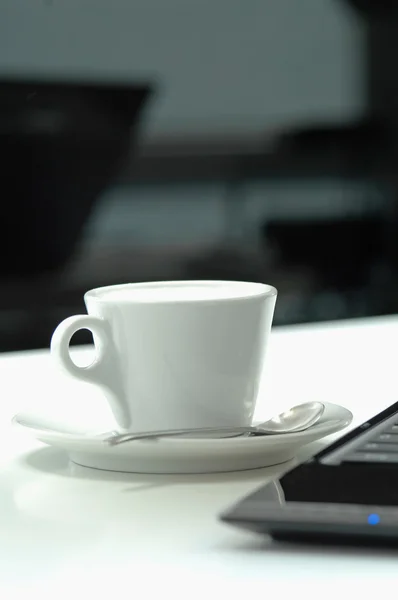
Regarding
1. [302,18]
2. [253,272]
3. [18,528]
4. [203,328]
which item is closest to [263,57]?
[302,18]

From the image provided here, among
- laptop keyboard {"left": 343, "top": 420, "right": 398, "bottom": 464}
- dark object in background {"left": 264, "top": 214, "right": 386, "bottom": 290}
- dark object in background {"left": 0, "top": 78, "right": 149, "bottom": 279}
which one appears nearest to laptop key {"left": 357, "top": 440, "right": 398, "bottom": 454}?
laptop keyboard {"left": 343, "top": 420, "right": 398, "bottom": 464}

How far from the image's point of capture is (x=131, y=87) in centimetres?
158

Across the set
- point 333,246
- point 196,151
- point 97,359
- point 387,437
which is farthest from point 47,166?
point 387,437

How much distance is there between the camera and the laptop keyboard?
39cm

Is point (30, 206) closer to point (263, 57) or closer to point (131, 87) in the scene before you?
point (131, 87)

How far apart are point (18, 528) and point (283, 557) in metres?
0.11

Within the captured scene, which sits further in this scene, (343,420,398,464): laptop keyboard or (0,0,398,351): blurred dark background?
(0,0,398,351): blurred dark background

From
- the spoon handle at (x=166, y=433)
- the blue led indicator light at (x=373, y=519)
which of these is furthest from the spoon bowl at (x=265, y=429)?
the blue led indicator light at (x=373, y=519)

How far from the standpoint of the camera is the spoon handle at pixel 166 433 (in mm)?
454

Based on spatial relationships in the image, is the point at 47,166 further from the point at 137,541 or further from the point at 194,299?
the point at 137,541

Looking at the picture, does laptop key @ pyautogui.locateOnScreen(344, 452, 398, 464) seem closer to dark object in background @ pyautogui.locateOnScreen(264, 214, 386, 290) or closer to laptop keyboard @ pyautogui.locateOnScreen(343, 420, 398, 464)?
laptop keyboard @ pyautogui.locateOnScreen(343, 420, 398, 464)

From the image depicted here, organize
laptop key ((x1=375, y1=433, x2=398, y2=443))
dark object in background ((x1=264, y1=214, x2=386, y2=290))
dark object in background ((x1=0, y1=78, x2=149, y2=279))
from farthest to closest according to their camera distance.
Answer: dark object in background ((x1=264, y1=214, x2=386, y2=290))
dark object in background ((x1=0, y1=78, x2=149, y2=279))
laptop key ((x1=375, y1=433, x2=398, y2=443))

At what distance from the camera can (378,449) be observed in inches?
16.1

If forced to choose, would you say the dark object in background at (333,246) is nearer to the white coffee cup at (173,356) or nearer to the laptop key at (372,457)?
the white coffee cup at (173,356)
